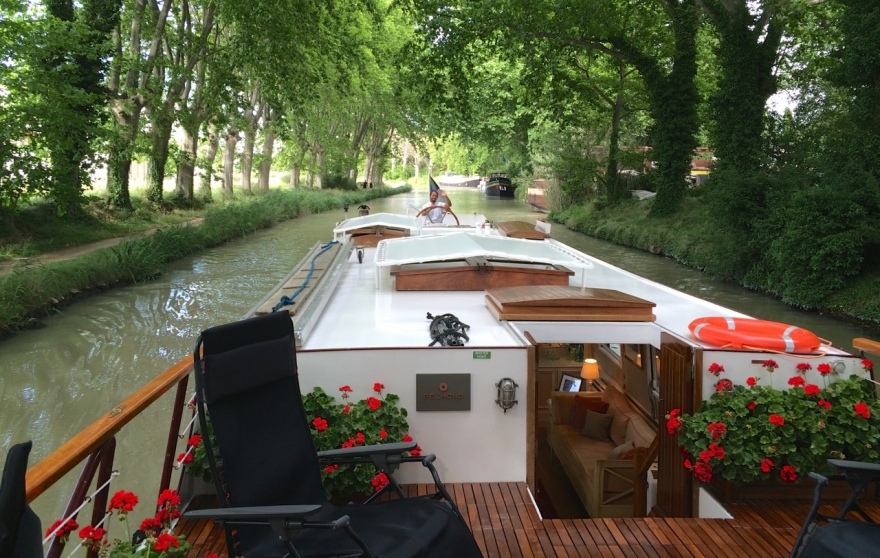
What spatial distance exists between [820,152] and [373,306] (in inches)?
457

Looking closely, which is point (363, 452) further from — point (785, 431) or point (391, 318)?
point (785, 431)

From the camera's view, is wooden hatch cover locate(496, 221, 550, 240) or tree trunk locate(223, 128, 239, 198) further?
tree trunk locate(223, 128, 239, 198)

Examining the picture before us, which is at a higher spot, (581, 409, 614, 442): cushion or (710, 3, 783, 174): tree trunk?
(710, 3, 783, 174): tree trunk

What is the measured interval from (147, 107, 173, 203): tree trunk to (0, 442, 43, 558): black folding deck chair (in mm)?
15918

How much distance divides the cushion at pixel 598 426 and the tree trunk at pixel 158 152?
13.6 metres

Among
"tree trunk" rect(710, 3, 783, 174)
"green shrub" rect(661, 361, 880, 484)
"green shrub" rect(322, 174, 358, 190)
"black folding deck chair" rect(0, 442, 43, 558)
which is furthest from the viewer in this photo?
"green shrub" rect(322, 174, 358, 190)

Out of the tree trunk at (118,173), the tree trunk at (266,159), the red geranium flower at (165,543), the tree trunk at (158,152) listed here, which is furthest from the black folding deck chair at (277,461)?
the tree trunk at (266,159)

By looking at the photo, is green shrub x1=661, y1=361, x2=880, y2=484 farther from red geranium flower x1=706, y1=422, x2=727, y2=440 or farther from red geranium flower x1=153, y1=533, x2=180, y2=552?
red geranium flower x1=153, y1=533, x2=180, y2=552

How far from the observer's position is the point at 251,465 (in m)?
2.24

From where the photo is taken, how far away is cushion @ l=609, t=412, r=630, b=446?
5066mm

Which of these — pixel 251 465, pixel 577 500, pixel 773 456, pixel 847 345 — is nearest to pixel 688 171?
pixel 847 345

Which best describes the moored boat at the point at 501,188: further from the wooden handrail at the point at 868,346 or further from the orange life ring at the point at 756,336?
the wooden handrail at the point at 868,346

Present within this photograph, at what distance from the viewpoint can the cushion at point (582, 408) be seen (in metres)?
5.45

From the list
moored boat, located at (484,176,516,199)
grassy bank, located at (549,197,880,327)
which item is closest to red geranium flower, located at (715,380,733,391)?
grassy bank, located at (549,197,880,327)
